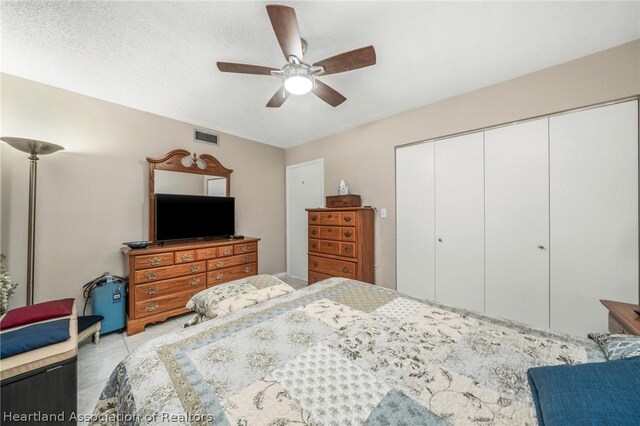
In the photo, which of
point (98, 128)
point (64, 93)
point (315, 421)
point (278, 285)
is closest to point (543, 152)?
point (278, 285)

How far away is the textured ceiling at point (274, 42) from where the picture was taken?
1.50m

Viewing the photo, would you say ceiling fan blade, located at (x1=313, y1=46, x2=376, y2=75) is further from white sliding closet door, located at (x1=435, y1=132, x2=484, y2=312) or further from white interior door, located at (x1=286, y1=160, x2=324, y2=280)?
white interior door, located at (x1=286, y1=160, x2=324, y2=280)

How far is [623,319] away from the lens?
50.9 inches

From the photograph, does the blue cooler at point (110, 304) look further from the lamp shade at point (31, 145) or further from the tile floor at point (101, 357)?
the lamp shade at point (31, 145)

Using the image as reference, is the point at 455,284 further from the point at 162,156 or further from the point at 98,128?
the point at 98,128

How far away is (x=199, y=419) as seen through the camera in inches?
26.3

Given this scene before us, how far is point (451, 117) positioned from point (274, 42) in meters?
1.99

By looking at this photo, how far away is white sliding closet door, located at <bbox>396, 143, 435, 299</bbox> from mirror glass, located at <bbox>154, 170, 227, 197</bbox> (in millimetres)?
2524

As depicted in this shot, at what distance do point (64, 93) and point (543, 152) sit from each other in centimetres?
463

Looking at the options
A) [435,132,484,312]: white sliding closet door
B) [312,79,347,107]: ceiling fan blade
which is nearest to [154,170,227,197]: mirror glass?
[312,79,347,107]: ceiling fan blade

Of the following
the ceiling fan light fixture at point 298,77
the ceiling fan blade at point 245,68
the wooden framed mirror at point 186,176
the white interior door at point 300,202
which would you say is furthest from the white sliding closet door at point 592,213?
the wooden framed mirror at point 186,176

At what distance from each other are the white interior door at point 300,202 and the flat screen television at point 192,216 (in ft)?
3.90

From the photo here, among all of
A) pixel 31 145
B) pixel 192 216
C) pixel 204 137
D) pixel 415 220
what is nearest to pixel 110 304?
pixel 192 216

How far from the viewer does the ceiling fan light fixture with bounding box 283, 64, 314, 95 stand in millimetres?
1643
